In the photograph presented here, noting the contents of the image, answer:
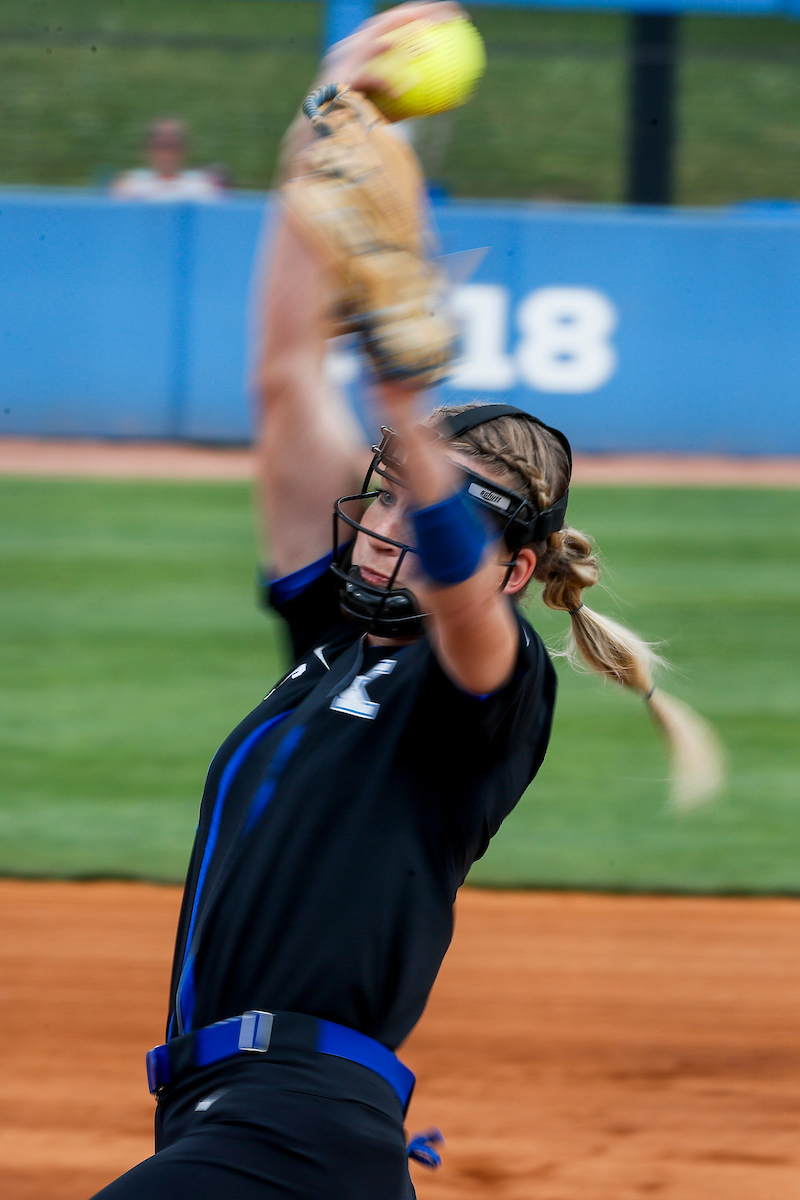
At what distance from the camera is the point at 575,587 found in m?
2.29

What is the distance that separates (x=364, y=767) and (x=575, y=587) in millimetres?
590

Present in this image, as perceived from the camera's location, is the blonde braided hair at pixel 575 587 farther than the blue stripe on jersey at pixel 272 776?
Yes

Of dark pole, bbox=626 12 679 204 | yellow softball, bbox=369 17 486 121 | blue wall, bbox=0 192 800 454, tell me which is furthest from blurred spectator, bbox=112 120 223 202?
yellow softball, bbox=369 17 486 121

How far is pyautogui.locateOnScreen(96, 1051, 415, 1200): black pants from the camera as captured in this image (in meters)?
1.67

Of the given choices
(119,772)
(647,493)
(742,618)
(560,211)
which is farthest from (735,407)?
(119,772)

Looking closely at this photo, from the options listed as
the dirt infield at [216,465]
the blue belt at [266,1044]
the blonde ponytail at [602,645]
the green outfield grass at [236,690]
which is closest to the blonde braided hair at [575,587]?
the blonde ponytail at [602,645]

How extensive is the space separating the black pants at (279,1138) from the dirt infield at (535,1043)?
1511 mm

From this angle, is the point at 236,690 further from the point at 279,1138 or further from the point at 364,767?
the point at 279,1138

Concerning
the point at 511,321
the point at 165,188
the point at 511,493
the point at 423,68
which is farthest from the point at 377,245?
the point at 165,188

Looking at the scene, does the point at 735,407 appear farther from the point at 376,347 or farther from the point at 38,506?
the point at 376,347

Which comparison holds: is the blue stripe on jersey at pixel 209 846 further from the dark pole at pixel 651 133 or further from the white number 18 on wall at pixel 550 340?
the dark pole at pixel 651 133

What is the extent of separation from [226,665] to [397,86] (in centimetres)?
530

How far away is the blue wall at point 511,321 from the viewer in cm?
1195

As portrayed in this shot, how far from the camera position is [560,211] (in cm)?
1262
